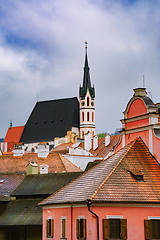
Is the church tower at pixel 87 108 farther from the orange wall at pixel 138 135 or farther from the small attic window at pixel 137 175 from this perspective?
the small attic window at pixel 137 175

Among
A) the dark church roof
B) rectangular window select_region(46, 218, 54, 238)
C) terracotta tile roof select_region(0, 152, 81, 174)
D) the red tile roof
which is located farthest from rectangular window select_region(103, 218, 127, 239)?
the dark church roof

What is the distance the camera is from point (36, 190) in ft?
134

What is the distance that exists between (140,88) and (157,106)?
1.89 metres

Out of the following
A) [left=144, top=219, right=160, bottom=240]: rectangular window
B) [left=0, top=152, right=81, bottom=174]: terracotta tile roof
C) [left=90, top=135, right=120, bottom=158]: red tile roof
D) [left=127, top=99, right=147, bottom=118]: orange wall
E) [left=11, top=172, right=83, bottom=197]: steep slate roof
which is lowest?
[left=144, top=219, right=160, bottom=240]: rectangular window

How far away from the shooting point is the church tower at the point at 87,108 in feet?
458

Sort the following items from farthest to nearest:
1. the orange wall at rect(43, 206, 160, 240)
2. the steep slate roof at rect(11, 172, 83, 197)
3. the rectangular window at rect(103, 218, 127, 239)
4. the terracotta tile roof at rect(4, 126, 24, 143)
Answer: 1. the terracotta tile roof at rect(4, 126, 24, 143)
2. the steep slate roof at rect(11, 172, 83, 197)
3. the orange wall at rect(43, 206, 160, 240)
4. the rectangular window at rect(103, 218, 127, 239)

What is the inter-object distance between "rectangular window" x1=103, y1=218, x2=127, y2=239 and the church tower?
113 meters

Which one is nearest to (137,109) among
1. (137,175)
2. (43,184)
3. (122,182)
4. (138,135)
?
(138,135)

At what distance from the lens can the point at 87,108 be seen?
5581 inches

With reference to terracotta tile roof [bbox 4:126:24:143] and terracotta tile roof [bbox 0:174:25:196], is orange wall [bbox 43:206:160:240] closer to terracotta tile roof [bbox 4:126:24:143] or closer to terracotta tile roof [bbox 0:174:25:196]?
terracotta tile roof [bbox 0:174:25:196]

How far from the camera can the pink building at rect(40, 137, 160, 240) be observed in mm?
25250

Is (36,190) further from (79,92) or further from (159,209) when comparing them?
(79,92)

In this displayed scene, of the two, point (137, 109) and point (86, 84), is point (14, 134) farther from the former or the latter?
point (137, 109)

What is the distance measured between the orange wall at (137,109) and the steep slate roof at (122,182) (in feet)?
5.58
